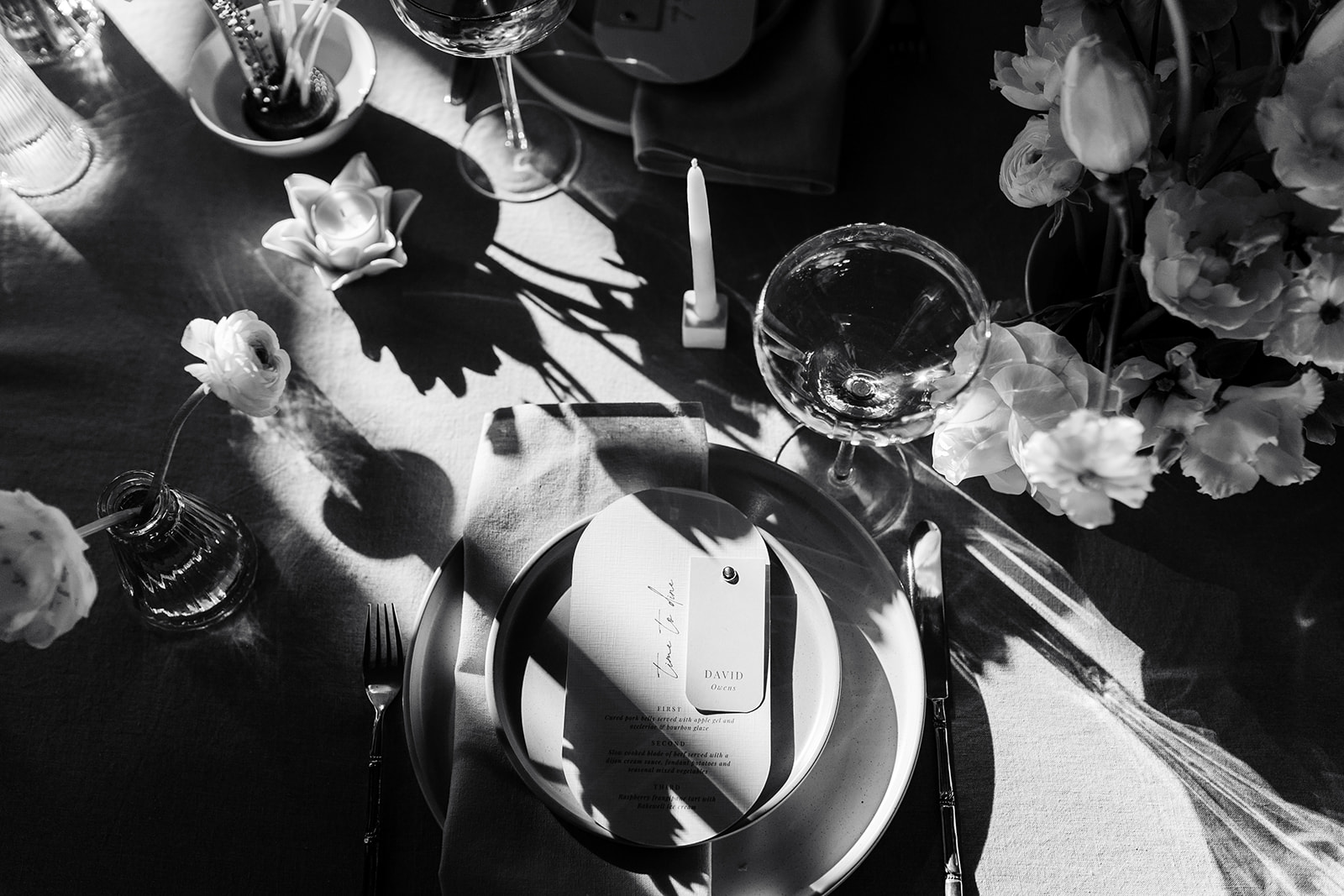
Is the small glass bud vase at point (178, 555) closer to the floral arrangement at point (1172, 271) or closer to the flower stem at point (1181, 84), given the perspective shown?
the floral arrangement at point (1172, 271)

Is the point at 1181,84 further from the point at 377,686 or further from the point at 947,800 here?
the point at 377,686

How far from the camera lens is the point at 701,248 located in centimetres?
72

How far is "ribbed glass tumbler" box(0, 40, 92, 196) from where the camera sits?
0.87 m

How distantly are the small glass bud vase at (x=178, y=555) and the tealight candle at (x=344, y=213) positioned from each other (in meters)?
0.26

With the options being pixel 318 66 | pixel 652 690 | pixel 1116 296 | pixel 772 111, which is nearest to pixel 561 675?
pixel 652 690

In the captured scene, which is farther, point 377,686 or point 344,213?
point 344,213

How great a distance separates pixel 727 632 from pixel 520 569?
0.15 m

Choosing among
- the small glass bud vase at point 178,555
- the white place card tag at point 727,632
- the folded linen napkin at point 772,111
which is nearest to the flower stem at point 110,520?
the small glass bud vase at point 178,555

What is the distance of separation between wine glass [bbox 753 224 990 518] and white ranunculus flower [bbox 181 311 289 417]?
0.35 m

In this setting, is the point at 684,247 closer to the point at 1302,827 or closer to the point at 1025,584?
the point at 1025,584

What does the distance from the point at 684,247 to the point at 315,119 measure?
1.18 ft

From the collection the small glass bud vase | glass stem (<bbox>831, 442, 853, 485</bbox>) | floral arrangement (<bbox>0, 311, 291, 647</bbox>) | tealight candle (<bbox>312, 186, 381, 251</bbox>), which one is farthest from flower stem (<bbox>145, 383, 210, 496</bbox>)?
glass stem (<bbox>831, 442, 853, 485</bbox>)

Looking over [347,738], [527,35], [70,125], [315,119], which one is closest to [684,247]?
[527,35]

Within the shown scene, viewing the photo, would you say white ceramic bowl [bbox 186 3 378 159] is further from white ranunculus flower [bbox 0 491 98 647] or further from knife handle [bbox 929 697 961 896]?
knife handle [bbox 929 697 961 896]
